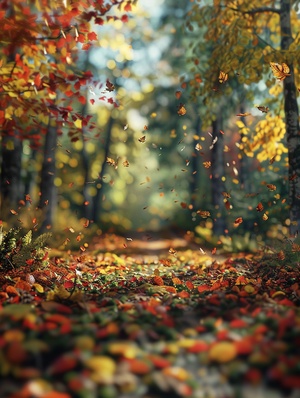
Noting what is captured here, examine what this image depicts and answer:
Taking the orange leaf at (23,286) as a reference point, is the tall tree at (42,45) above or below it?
above

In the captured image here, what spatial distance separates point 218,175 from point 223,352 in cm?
1077

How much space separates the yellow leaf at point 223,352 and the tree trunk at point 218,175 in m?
10.5

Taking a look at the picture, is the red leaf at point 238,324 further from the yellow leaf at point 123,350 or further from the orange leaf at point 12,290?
the orange leaf at point 12,290

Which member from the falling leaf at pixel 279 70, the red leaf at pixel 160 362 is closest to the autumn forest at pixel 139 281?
the red leaf at pixel 160 362

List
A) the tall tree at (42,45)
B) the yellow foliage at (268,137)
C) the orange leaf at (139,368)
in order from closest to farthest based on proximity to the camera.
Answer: the orange leaf at (139,368) < the tall tree at (42,45) < the yellow foliage at (268,137)

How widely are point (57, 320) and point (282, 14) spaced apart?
6901 mm

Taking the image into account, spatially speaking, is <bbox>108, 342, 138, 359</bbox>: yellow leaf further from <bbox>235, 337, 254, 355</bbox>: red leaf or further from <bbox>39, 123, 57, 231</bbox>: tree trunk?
<bbox>39, 123, 57, 231</bbox>: tree trunk

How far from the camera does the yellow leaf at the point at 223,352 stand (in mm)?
2506

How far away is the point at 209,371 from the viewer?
8.08ft

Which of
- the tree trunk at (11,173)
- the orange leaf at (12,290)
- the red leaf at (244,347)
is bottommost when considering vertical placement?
the orange leaf at (12,290)

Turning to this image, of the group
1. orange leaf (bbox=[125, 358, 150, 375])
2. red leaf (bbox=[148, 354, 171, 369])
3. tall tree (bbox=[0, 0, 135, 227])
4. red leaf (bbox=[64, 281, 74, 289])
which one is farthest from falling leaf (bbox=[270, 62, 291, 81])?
orange leaf (bbox=[125, 358, 150, 375])

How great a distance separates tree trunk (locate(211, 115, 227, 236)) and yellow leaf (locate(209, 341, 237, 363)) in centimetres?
1047

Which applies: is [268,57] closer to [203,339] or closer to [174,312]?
[174,312]

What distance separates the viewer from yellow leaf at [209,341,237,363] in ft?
8.22
